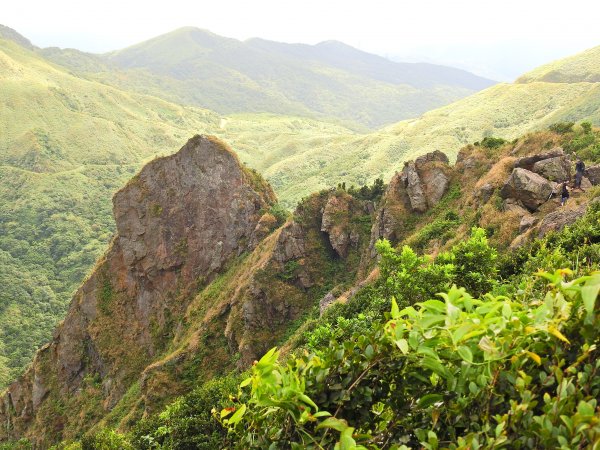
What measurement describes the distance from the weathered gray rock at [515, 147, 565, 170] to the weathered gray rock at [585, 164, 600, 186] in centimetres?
228

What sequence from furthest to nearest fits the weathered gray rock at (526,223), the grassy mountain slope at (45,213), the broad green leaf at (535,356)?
the grassy mountain slope at (45,213) → the weathered gray rock at (526,223) → the broad green leaf at (535,356)

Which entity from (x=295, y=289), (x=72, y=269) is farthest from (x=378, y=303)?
(x=72, y=269)

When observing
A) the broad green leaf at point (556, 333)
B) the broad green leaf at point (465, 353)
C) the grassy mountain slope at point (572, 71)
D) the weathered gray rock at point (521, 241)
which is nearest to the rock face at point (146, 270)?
the weathered gray rock at point (521, 241)

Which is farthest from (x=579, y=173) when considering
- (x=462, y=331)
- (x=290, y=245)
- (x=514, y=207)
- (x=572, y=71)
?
(x=572, y=71)

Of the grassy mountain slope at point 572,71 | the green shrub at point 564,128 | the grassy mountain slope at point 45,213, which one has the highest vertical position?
the grassy mountain slope at point 572,71

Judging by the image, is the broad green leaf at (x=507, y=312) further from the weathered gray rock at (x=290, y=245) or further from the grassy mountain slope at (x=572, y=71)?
the grassy mountain slope at (x=572, y=71)

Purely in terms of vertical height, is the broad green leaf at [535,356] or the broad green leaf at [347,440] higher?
the broad green leaf at [535,356]

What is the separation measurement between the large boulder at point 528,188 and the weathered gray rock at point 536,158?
1755 mm

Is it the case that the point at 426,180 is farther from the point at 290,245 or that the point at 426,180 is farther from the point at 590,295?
the point at 590,295

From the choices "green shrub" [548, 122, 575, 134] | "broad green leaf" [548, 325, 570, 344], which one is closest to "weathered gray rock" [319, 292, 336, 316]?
"green shrub" [548, 122, 575, 134]

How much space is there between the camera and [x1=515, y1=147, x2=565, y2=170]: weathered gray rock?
2472 centimetres

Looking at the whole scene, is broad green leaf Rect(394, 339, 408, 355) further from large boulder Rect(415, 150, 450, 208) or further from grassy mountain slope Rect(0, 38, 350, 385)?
grassy mountain slope Rect(0, 38, 350, 385)

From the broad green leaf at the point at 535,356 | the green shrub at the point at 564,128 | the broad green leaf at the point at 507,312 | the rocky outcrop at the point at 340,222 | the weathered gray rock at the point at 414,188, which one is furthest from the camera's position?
the rocky outcrop at the point at 340,222

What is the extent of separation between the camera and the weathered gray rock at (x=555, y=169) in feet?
76.7
